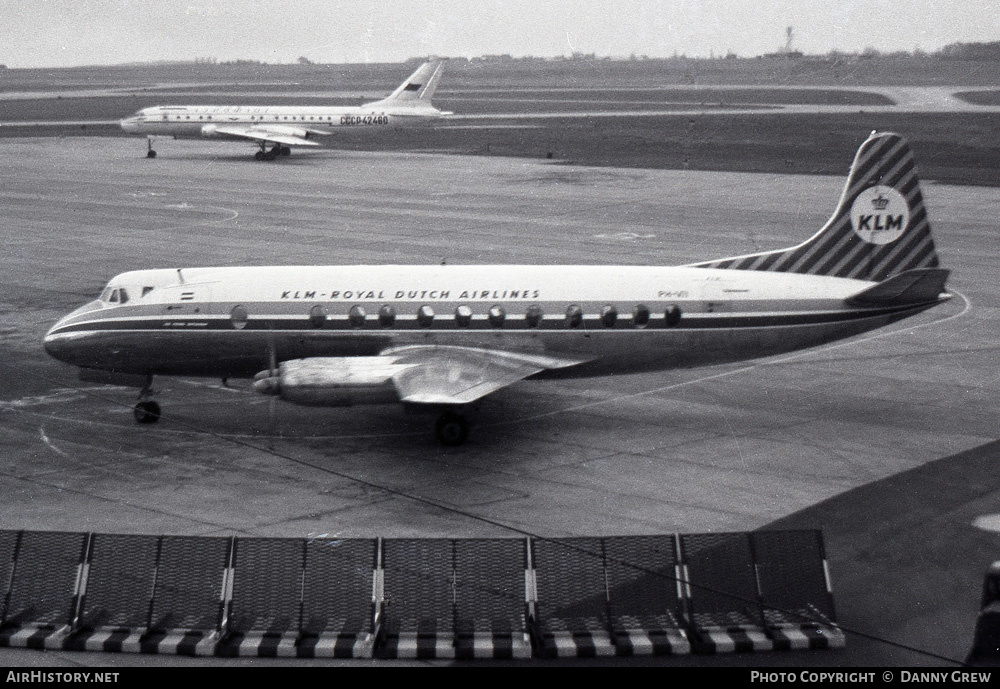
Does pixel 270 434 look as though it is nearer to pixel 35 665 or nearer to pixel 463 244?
pixel 35 665

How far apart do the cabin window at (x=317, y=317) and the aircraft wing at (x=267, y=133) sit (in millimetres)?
68835

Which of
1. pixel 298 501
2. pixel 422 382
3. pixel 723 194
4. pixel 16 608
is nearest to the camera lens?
pixel 16 608

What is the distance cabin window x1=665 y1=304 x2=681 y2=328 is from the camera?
94.8 ft

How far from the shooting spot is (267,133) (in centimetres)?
Result: 9844

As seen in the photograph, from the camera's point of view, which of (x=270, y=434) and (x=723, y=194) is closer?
(x=270, y=434)

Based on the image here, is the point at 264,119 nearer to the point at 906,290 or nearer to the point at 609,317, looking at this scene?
the point at 609,317

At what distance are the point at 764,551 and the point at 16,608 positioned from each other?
38.4ft

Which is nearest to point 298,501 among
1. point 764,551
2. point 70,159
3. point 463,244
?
point 764,551

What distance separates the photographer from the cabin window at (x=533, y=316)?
94.9 ft

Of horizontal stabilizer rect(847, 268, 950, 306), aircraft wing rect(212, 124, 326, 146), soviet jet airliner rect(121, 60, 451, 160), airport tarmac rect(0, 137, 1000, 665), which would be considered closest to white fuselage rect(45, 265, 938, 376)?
horizontal stabilizer rect(847, 268, 950, 306)

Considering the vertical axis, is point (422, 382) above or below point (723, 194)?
below

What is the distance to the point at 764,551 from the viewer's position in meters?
18.4
